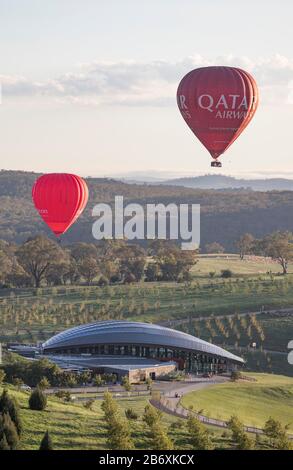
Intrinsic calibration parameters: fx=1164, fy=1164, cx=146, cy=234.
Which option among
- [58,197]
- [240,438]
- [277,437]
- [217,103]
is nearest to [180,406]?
[277,437]

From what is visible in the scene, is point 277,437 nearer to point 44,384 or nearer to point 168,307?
point 44,384

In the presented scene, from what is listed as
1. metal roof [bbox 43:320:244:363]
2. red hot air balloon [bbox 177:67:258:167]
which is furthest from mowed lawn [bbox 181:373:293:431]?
red hot air balloon [bbox 177:67:258:167]

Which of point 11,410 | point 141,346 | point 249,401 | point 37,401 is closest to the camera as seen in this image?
point 11,410

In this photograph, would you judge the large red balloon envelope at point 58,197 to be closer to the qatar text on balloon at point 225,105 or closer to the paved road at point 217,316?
the qatar text on balloon at point 225,105

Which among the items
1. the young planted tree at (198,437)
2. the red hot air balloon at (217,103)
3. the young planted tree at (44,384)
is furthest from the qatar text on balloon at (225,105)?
the young planted tree at (198,437)

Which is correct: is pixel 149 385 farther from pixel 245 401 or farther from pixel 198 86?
pixel 198 86
